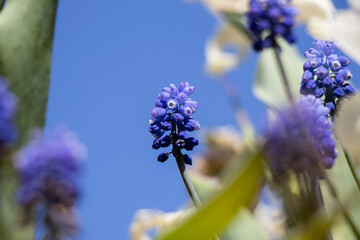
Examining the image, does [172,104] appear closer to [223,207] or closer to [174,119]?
[174,119]

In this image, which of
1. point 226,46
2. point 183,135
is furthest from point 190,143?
point 226,46

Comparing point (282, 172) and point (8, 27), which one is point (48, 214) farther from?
point (8, 27)

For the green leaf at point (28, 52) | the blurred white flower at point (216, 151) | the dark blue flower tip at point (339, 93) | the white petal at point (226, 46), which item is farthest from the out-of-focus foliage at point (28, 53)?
the blurred white flower at point (216, 151)

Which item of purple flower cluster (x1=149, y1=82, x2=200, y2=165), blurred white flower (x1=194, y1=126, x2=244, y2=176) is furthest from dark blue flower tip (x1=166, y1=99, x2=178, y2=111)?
blurred white flower (x1=194, y1=126, x2=244, y2=176)

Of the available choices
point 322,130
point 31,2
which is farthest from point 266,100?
point 31,2

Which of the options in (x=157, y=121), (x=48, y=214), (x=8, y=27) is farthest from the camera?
(x=157, y=121)

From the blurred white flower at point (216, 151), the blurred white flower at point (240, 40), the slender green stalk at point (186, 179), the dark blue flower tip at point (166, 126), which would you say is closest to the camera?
the blurred white flower at point (240, 40)

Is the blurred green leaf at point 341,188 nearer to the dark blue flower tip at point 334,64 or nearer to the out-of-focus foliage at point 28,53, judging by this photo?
the dark blue flower tip at point 334,64
